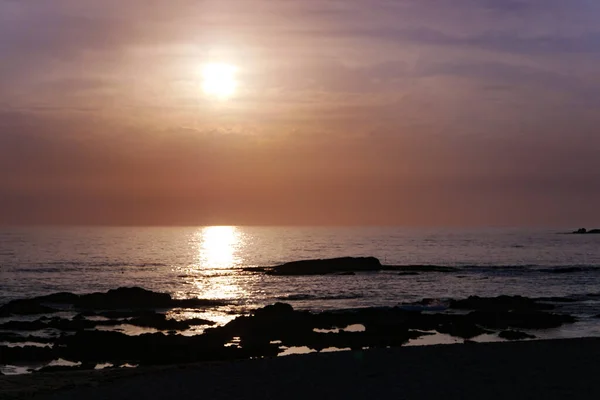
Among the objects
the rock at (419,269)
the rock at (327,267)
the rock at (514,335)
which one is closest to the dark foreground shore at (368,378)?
the rock at (514,335)

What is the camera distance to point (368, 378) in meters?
17.2

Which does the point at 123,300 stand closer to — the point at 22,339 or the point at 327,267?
the point at 22,339

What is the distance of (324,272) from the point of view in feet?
279

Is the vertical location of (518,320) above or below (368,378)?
below

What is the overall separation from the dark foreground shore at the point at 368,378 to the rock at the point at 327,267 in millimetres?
64461

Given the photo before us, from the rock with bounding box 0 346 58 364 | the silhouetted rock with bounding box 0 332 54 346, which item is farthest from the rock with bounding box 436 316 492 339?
the silhouetted rock with bounding box 0 332 54 346

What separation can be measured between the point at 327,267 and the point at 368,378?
7031 cm

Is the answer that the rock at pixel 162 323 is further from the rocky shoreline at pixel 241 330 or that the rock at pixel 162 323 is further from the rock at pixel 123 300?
the rock at pixel 123 300

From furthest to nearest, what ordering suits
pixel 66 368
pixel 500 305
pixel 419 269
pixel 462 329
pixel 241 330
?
1. pixel 419 269
2. pixel 500 305
3. pixel 462 329
4. pixel 241 330
5. pixel 66 368

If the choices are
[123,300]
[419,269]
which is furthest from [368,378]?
[419,269]

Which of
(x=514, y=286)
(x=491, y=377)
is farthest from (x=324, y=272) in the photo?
(x=491, y=377)

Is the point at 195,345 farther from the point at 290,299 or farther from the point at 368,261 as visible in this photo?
the point at 368,261

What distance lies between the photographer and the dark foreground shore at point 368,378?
1564 centimetres

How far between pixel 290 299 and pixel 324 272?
2720cm
